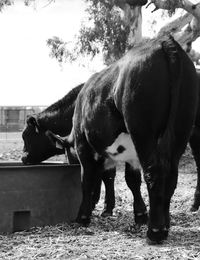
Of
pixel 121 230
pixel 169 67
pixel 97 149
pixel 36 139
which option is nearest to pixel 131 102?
pixel 169 67

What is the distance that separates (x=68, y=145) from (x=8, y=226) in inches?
69.7

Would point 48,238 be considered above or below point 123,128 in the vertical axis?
below

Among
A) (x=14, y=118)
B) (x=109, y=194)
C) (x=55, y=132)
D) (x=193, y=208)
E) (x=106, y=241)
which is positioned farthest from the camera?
(x=14, y=118)

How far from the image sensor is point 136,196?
721cm

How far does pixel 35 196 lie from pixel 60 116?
6.40 feet

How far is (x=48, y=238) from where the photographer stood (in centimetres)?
611

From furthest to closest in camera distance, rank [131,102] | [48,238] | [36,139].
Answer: [36,139], [48,238], [131,102]

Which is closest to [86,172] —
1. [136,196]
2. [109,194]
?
[136,196]

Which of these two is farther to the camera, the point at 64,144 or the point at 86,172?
the point at 64,144

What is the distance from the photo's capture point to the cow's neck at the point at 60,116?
27.5 feet

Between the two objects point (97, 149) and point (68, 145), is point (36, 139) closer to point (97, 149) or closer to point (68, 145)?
point (68, 145)

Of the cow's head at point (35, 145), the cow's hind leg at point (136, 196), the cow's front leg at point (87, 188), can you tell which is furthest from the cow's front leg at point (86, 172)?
the cow's head at point (35, 145)

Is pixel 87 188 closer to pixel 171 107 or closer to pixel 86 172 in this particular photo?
pixel 86 172

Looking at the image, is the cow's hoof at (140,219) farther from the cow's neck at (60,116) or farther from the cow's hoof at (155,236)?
the cow's neck at (60,116)
